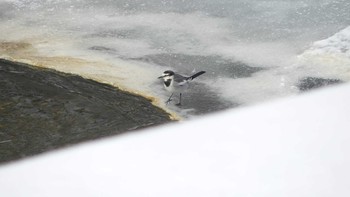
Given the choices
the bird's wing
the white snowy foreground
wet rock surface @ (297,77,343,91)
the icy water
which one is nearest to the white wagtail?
the bird's wing

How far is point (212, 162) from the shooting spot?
11.9 feet

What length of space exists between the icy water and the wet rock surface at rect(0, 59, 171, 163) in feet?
0.66

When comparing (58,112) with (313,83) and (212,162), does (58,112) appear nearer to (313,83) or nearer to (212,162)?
(212,162)

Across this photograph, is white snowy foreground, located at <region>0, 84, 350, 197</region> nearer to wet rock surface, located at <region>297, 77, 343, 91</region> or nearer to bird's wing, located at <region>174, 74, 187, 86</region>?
bird's wing, located at <region>174, 74, 187, 86</region>

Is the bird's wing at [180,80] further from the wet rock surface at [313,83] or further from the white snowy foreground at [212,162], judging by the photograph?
the wet rock surface at [313,83]

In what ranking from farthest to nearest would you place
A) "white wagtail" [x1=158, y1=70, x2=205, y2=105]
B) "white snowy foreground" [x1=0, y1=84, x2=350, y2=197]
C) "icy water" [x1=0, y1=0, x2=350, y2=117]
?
"icy water" [x1=0, y1=0, x2=350, y2=117], "white wagtail" [x1=158, y1=70, x2=205, y2=105], "white snowy foreground" [x1=0, y1=84, x2=350, y2=197]

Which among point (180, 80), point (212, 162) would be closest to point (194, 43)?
point (180, 80)

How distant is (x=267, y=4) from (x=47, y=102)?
338cm

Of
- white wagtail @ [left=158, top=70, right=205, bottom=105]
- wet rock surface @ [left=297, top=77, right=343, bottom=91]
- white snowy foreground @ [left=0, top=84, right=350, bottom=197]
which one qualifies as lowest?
white snowy foreground @ [left=0, top=84, right=350, bottom=197]

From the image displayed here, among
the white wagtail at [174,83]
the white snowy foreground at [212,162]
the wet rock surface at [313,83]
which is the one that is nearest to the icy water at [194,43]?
the wet rock surface at [313,83]

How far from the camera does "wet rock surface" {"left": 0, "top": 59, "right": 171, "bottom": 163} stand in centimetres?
414

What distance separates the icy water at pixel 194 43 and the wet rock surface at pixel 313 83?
0.02m

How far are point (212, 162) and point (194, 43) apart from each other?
2581 millimetres

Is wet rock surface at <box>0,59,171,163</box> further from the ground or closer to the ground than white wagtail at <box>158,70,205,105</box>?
closer to the ground
